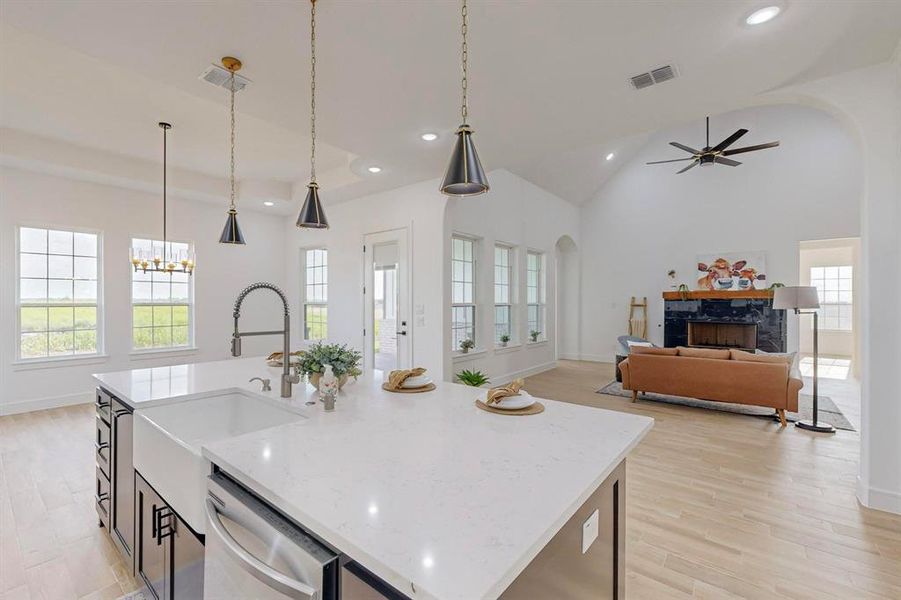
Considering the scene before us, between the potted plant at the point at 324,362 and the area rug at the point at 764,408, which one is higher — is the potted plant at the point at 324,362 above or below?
above

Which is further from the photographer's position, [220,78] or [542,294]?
[542,294]

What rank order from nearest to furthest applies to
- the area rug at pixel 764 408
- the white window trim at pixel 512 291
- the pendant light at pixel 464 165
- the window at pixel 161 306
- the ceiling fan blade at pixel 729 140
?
the pendant light at pixel 464 165 → the area rug at pixel 764 408 → the ceiling fan blade at pixel 729 140 → the window at pixel 161 306 → the white window trim at pixel 512 291

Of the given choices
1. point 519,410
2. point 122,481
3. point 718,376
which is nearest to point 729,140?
point 718,376

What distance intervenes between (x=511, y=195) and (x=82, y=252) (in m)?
5.99

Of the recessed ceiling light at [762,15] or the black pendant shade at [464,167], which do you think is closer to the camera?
the black pendant shade at [464,167]

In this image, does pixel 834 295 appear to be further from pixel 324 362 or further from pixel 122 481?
pixel 122 481

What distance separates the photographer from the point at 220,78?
8.25 feet

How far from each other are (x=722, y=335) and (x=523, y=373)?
4.15 metres

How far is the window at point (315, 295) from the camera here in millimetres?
6500

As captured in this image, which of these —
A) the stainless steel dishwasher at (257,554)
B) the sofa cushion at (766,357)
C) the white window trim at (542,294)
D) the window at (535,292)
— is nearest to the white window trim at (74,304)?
the stainless steel dishwasher at (257,554)

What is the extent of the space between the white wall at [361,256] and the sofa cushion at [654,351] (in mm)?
2666

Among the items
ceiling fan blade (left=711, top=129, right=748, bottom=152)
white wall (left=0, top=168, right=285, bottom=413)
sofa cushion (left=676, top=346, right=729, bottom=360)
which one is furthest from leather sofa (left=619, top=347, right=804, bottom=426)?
white wall (left=0, top=168, right=285, bottom=413)

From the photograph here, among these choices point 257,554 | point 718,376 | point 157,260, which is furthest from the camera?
point 718,376

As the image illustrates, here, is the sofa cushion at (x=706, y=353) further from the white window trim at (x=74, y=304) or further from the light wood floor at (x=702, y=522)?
the white window trim at (x=74, y=304)
